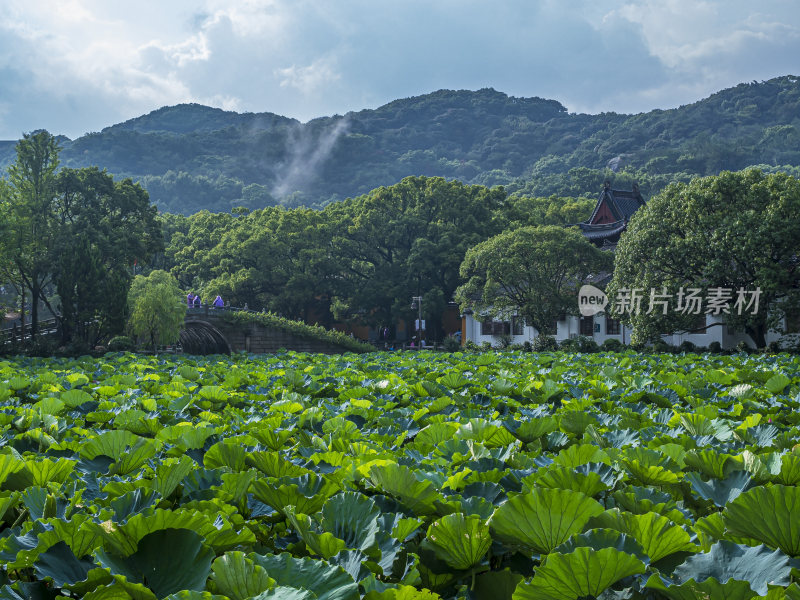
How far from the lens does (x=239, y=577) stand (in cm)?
121

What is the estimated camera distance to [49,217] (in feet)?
101

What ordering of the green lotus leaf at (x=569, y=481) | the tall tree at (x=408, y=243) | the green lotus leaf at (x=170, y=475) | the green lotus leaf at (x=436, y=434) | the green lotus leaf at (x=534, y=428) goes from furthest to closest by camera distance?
the tall tree at (x=408, y=243) < the green lotus leaf at (x=534, y=428) < the green lotus leaf at (x=436, y=434) < the green lotus leaf at (x=170, y=475) < the green lotus leaf at (x=569, y=481)

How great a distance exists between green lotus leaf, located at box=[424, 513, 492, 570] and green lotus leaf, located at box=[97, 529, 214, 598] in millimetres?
468

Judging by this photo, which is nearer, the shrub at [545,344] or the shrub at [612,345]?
the shrub at [612,345]

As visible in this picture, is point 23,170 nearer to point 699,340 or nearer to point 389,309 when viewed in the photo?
point 389,309

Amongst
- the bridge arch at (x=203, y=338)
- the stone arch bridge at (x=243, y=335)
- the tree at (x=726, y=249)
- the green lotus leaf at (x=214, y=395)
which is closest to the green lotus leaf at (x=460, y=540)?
the green lotus leaf at (x=214, y=395)

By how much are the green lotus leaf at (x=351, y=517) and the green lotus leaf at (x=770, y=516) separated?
0.67 meters

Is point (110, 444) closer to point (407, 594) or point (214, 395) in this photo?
point (407, 594)

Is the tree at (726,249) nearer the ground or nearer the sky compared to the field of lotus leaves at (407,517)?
nearer the sky

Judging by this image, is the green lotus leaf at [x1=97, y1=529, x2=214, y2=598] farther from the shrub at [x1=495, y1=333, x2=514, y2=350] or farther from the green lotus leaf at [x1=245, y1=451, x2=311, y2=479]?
the shrub at [x1=495, y1=333, x2=514, y2=350]

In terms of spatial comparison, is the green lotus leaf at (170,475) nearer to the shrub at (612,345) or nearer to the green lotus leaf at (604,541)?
the green lotus leaf at (604,541)

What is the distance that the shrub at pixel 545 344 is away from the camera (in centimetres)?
3322

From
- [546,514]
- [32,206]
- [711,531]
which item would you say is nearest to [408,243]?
[32,206]

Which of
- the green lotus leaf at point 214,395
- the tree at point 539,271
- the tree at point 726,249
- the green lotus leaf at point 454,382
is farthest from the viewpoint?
the tree at point 539,271
